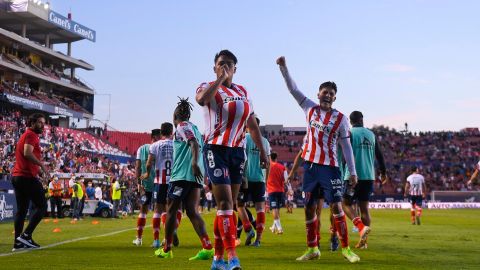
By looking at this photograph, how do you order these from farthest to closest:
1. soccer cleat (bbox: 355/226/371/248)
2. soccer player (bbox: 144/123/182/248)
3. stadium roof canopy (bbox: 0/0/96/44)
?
stadium roof canopy (bbox: 0/0/96/44), soccer player (bbox: 144/123/182/248), soccer cleat (bbox: 355/226/371/248)

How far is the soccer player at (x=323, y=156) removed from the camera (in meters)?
8.88

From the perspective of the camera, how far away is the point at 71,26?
74750mm

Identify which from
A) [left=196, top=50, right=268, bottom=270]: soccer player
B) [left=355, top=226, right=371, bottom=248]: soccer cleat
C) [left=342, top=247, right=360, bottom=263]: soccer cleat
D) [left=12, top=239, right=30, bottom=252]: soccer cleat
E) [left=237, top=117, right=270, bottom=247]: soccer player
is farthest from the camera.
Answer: [left=237, top=117, right=270, bottom=247]: soccer player

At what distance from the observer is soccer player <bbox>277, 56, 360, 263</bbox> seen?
888cm

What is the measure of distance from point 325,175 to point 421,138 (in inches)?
2861

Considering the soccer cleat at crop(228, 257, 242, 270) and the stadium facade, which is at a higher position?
the stadium facade

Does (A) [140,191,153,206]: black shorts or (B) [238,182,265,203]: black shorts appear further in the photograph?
(A) [140,191,153,206]: black shorts

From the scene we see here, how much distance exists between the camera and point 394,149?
247 feet

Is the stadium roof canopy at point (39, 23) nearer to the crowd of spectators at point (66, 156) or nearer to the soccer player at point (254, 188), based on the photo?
the crowd of spectators at point (66, 156)

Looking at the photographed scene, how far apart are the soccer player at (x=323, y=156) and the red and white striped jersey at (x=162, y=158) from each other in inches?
125

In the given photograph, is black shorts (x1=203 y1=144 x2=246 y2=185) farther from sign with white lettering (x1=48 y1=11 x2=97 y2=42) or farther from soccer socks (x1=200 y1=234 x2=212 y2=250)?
sign with white lettering (x1=48 y1=11 x2=97 y2=42)

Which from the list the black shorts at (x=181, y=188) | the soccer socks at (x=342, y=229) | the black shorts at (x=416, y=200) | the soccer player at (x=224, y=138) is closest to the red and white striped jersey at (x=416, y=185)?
the black shorts at (x=416, y=200)

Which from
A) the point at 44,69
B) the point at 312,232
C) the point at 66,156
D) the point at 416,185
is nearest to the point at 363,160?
the point at 312,232

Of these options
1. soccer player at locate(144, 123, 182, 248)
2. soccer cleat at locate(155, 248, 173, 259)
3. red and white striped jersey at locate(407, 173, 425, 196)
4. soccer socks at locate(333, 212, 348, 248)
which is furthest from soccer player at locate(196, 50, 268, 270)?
red and white striped jersey at locate(407, 173, 425, 196)
